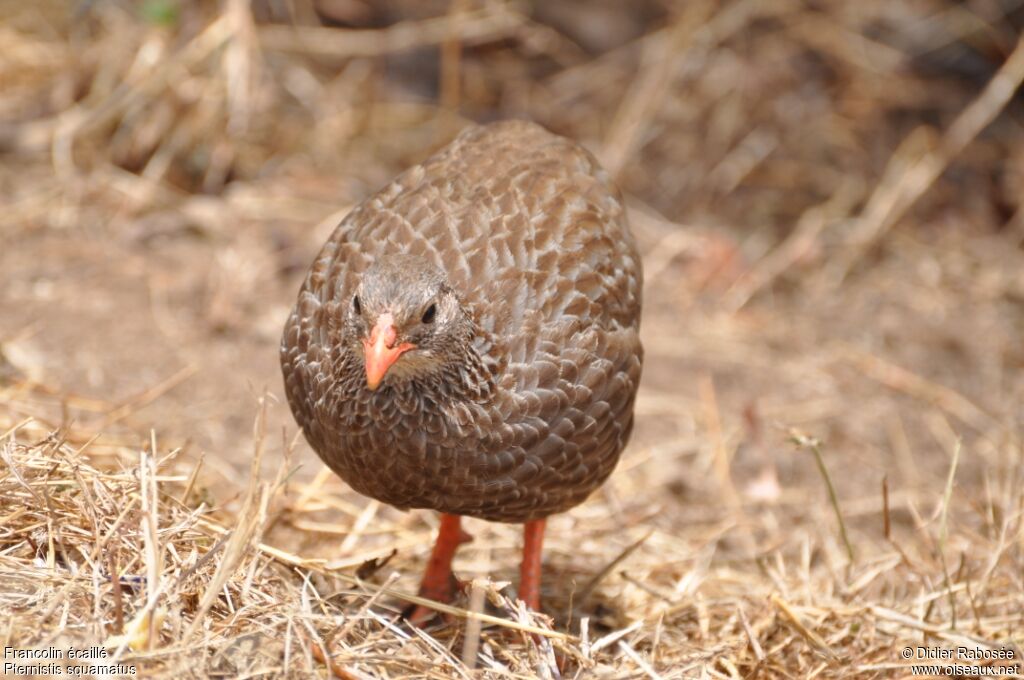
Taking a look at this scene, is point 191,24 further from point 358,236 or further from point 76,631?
point 76,631

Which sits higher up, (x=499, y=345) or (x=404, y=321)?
(x=404, y=321)

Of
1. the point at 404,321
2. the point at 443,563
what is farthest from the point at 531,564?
the point at 404,321

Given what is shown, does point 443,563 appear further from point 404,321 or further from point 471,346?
point 404,321

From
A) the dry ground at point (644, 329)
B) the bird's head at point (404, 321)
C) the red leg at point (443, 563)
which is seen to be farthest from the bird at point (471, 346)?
the dry ground at point (644, 329)

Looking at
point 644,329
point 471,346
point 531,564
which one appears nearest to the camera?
point 471,346

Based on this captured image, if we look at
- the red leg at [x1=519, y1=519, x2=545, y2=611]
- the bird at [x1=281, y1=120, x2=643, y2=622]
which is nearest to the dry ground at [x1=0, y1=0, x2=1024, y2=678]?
the red leg at [x1=519, y1=519, x2=545, y2=611]

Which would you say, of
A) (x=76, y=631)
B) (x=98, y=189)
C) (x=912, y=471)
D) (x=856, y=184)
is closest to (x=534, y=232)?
(x=76, y=631)
